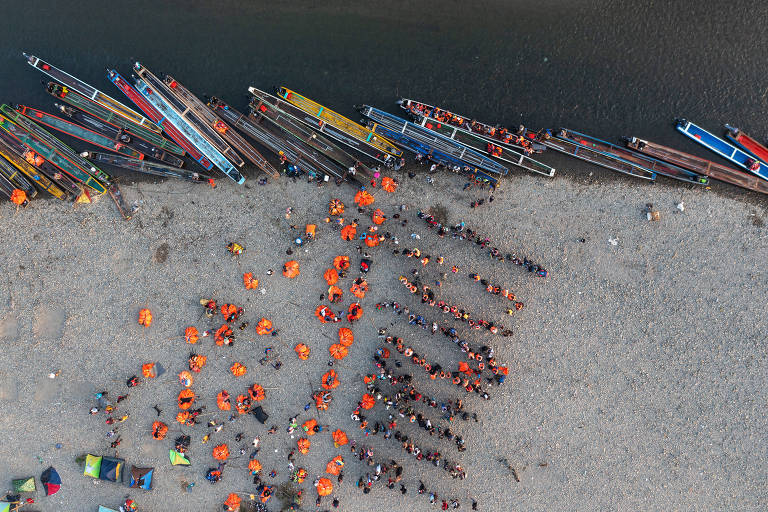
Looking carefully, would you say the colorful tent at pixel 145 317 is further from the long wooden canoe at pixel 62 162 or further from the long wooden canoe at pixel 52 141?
the long wooden canoe at pixel 52 141

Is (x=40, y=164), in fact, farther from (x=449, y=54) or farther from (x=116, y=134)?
(x=449, y=54)

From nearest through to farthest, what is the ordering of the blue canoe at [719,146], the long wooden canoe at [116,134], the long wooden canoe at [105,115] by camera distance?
the long wooden canoe at [105,115]
the blue canoe at [719,146]
the long wooden canoe at [116,134]

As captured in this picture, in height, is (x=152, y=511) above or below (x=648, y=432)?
below

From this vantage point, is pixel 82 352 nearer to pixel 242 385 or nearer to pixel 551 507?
pixel 242 385

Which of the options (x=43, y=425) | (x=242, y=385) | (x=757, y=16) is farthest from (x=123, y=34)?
(x=757, y=16)

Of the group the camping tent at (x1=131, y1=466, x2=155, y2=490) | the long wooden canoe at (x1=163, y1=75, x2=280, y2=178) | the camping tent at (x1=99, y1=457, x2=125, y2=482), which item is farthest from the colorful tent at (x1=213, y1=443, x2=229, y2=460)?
the long wooden canoe at (x1=163, y1=75, x2=280, y2=178)

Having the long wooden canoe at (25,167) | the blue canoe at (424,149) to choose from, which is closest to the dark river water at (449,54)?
the blue canoe at (424,149)

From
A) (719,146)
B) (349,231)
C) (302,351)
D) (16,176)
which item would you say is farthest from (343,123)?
(719,146)
